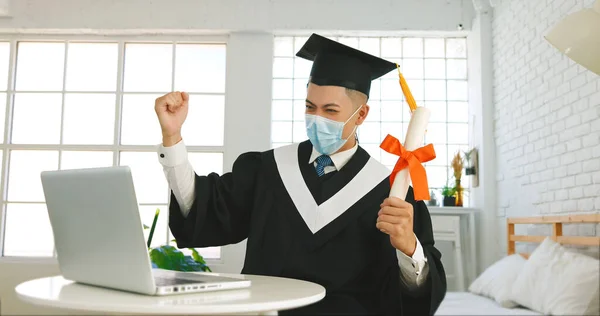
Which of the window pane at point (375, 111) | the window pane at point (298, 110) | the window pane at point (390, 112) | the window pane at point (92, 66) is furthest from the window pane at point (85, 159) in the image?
the window pane at point (390, 112)

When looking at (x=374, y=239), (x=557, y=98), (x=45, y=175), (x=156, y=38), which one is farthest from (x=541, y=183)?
(x=156, y=38)

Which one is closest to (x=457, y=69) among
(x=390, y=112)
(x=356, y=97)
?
(x=390, y=112)

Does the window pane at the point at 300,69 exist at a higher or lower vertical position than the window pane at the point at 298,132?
higher

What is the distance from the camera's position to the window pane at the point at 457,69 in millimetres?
5070

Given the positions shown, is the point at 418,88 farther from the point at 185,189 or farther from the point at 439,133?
the point at 185,189

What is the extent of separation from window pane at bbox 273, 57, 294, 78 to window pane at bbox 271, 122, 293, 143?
1.40 ft

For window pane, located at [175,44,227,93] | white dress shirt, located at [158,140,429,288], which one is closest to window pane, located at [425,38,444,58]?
window pane, located at [175,44,227,93]

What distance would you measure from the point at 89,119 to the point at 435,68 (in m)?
2.99

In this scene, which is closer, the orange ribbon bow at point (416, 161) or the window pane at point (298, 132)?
the orange ribbon bow at point (416, 161)

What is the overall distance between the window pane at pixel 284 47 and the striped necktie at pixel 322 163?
→ 336 centimetres

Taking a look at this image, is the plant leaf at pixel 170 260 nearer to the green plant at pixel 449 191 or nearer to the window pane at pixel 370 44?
the green plant at pixel 449 191

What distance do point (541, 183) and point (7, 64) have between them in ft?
14.4

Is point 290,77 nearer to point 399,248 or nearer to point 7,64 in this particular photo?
point 7,64

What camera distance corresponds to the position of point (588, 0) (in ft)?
9.64
